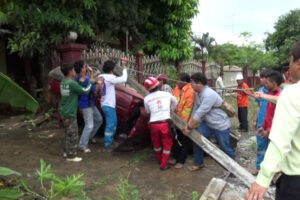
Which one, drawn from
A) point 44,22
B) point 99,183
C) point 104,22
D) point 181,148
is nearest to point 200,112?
point 181,148

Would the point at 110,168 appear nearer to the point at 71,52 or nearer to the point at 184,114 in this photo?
the point at 184,114

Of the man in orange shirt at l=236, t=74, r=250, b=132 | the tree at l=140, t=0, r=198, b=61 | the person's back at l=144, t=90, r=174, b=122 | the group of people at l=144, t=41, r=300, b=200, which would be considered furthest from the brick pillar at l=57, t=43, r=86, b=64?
the man in orange shirt at l=236, t=74, r=250, b=132

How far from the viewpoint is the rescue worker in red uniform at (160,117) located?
407 cm

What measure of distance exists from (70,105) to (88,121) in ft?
1.79

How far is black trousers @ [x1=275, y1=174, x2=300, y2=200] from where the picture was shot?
1.55 metres

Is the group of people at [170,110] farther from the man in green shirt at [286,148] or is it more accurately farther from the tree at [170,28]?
the tree at [170,28]

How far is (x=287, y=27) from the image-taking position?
87.9 feet

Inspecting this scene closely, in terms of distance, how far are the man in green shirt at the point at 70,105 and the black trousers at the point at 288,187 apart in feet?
10.6

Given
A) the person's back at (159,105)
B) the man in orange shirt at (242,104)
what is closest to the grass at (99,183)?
the person's back at (159,105)

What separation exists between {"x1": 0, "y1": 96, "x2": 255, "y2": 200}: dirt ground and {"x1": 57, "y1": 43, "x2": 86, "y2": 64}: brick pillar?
1.63 metres

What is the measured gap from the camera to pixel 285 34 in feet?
88.5

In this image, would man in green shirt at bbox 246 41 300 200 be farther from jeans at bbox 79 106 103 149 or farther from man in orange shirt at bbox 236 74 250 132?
man in orange shirt at bbox 236 74 250 132

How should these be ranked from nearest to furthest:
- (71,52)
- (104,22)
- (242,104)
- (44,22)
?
(71,52) → (44,22) → (242,104) → (104,22)

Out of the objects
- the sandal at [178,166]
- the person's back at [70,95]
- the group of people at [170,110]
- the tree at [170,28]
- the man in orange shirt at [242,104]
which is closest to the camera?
the group of people at [170,110]
